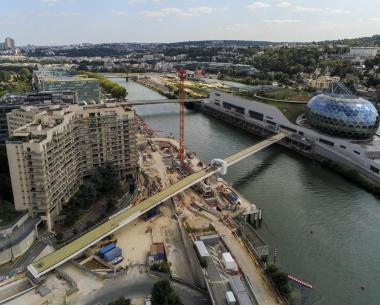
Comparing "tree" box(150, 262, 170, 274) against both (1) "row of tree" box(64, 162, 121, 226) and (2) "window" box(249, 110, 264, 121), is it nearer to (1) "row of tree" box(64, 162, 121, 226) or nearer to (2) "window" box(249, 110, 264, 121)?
(1) "row of tree" box(64, 162, 121, 226)

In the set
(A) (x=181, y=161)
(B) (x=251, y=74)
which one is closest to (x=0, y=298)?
(A) (x=181, y=161)

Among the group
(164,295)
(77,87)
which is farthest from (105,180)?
(77,87)

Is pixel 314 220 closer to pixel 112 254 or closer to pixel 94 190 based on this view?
pixel 112 254

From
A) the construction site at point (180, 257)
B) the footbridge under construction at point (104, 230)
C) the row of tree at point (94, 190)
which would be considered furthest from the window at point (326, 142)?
the row of tree at point (94, 190)

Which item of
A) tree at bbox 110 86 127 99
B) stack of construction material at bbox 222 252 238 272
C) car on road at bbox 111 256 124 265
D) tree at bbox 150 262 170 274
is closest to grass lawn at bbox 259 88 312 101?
tree at bbox 110 86 127 99

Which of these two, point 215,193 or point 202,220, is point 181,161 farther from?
point 202,220

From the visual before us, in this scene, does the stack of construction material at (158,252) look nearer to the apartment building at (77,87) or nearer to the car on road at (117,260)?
the car on road at (117,260)
